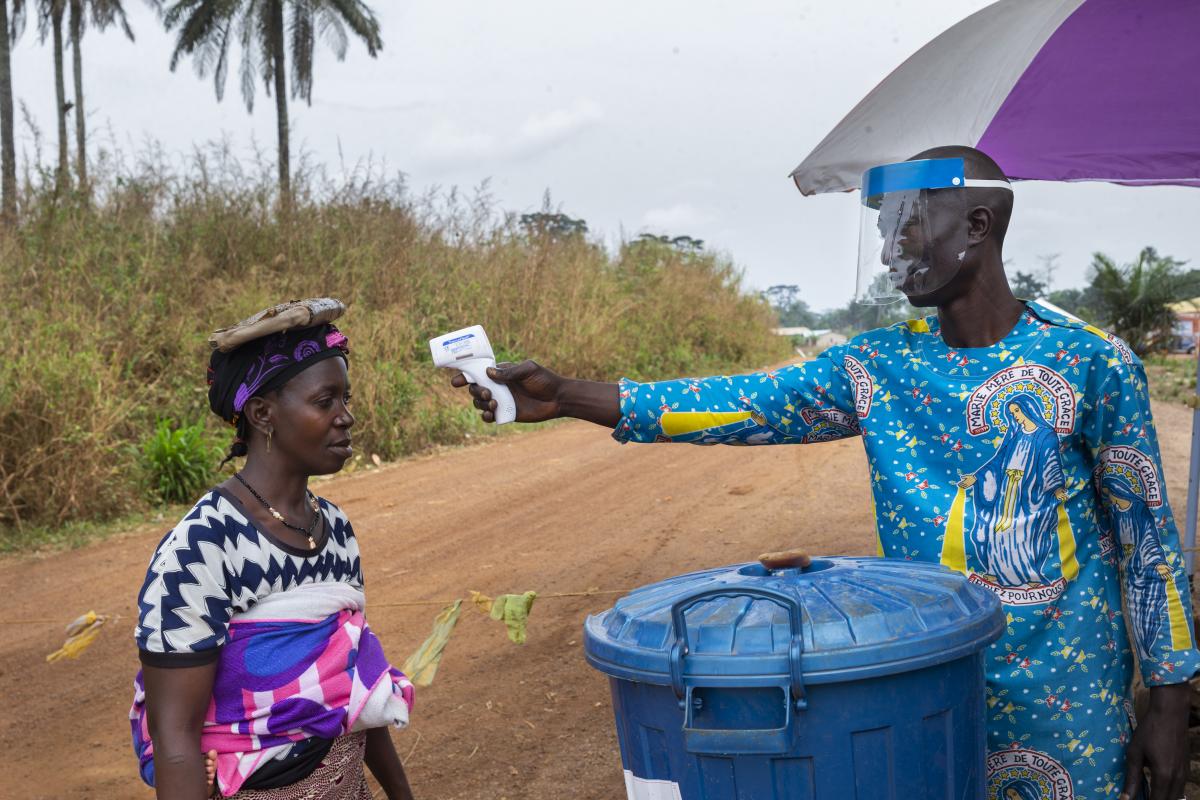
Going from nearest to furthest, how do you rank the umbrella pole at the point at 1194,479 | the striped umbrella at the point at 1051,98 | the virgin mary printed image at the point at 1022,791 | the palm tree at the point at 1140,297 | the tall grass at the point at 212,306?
the virgin mary printed image at the point at 1022,791 → the striped umbrella at the point at 1051,98 → the umbrella pole at the point at 1194,479 → the tall grass at the point at 212,306 → the palm tree at the point at 1140,297

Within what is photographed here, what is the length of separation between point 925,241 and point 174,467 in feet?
22.1

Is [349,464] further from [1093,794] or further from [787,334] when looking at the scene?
[787,334]

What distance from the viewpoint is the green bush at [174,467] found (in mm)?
7879

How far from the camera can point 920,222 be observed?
218 cm

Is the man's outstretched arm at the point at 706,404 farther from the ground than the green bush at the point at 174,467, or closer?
farther from the ground

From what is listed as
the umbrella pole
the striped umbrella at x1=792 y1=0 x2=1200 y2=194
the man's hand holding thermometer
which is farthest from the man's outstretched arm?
the umbrella pole

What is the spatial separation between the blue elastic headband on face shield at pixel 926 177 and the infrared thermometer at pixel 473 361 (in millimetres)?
875

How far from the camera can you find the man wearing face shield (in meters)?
2.04

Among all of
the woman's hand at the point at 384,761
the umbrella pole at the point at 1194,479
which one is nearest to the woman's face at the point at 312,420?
the woman's hand at the point at 384,761

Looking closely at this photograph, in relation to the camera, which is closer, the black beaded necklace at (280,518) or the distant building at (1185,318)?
the black beaded necklace at (280,518)

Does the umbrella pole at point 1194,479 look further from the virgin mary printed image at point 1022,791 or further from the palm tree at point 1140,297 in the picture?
the palm tree at point 1140,297

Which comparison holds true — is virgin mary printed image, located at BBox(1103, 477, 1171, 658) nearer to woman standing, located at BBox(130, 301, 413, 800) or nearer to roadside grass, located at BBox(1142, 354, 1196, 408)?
woman standing, located at BBox(130, 301, 413, 800)

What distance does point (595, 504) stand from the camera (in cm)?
802

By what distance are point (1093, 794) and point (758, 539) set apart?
4816mm
